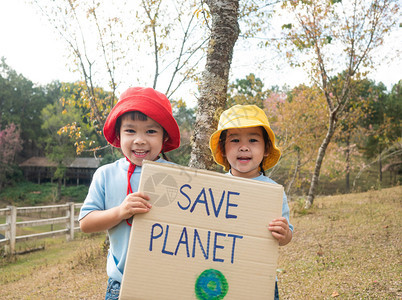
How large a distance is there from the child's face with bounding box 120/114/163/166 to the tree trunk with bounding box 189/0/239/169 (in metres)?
0.99

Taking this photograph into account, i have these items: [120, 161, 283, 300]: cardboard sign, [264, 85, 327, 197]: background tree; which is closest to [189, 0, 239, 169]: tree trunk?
[120, 161, 283, 300]: cardboard sign

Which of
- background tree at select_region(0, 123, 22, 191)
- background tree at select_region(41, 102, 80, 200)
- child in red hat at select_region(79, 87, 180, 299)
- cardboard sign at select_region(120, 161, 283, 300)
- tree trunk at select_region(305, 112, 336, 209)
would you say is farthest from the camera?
background tree at select_region(41, 102, 80, 200)

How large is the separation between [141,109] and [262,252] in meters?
0.85

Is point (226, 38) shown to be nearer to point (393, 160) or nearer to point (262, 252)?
point (262, 252)

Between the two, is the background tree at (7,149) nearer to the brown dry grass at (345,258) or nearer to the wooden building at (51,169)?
the wooden building at (51,169)

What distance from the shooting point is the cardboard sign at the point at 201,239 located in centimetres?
130

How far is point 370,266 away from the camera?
4148 millimetres

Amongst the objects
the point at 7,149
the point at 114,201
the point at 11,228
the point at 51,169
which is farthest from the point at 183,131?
the point at 7,149

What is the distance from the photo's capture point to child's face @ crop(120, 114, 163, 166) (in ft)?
5.12

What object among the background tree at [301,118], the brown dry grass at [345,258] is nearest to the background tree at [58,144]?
the background tree at [301,118]

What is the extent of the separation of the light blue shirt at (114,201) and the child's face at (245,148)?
1.70 feet

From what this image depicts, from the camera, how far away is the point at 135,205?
132 centimetres

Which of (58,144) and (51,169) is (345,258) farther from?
(51,169)

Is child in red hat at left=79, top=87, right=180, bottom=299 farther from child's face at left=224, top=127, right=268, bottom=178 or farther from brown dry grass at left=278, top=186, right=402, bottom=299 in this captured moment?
brown dry grass at left=278, top=186, right=402, bottom=299
